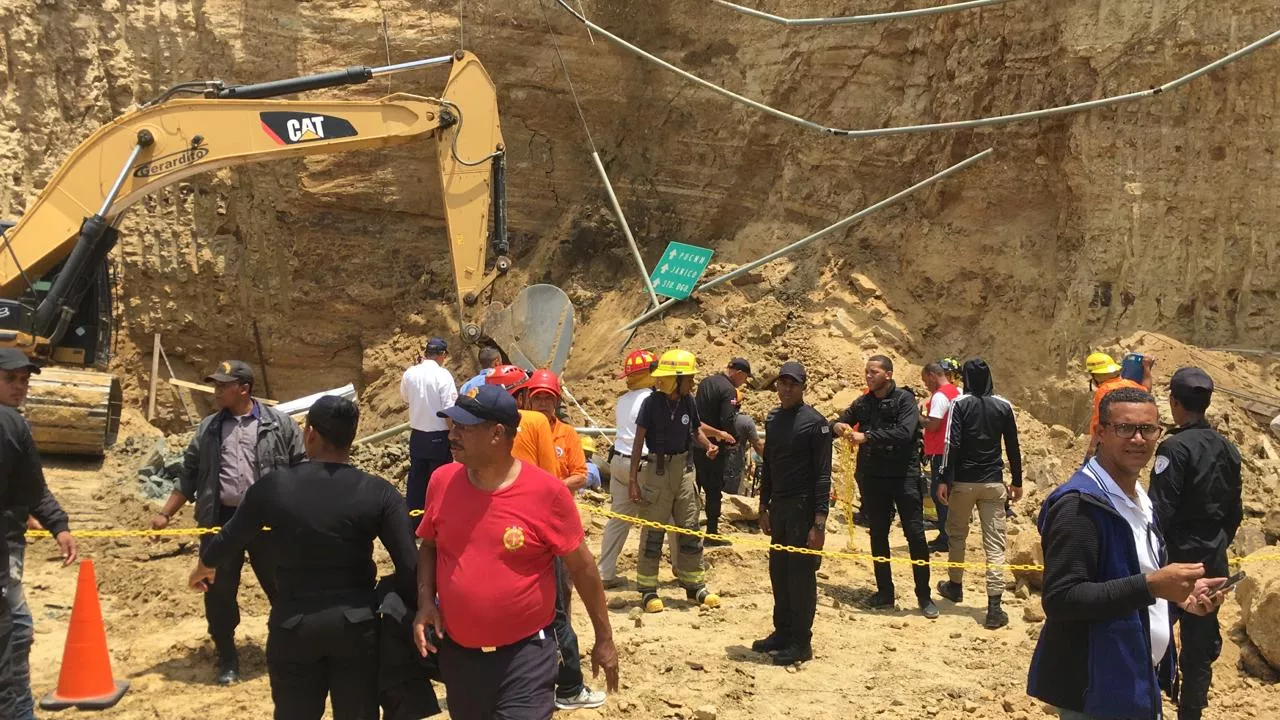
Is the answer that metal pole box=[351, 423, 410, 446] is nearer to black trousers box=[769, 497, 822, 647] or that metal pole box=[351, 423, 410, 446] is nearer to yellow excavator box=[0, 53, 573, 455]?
yellow excavator box=[0, 53, 573, 455]

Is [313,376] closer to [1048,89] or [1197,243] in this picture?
[1048,89]

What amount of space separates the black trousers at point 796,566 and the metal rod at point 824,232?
25.2ft

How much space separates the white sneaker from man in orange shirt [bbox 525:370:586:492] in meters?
1.11

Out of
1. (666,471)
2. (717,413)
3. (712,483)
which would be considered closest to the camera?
(666,471)

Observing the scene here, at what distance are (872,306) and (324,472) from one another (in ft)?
36.5

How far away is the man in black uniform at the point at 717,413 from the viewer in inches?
373

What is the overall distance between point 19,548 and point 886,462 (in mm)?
5480

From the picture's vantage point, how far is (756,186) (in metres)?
16.0

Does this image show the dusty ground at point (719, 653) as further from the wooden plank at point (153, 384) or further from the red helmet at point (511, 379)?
the wooden plank at point (153, 384)

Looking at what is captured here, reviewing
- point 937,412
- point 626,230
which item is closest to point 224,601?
point 937,412

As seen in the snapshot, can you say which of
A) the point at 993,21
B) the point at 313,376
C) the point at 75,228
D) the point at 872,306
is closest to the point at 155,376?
the point at 313,376

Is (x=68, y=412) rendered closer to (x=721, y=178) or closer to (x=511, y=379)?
(x=511, y=379)

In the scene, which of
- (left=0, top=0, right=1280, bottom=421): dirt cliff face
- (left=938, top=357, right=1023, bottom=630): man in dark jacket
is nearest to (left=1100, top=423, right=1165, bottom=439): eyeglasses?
(left=938, top=357, right=1023, bottom=630): man in dark jacket

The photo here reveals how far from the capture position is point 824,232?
560 inches
